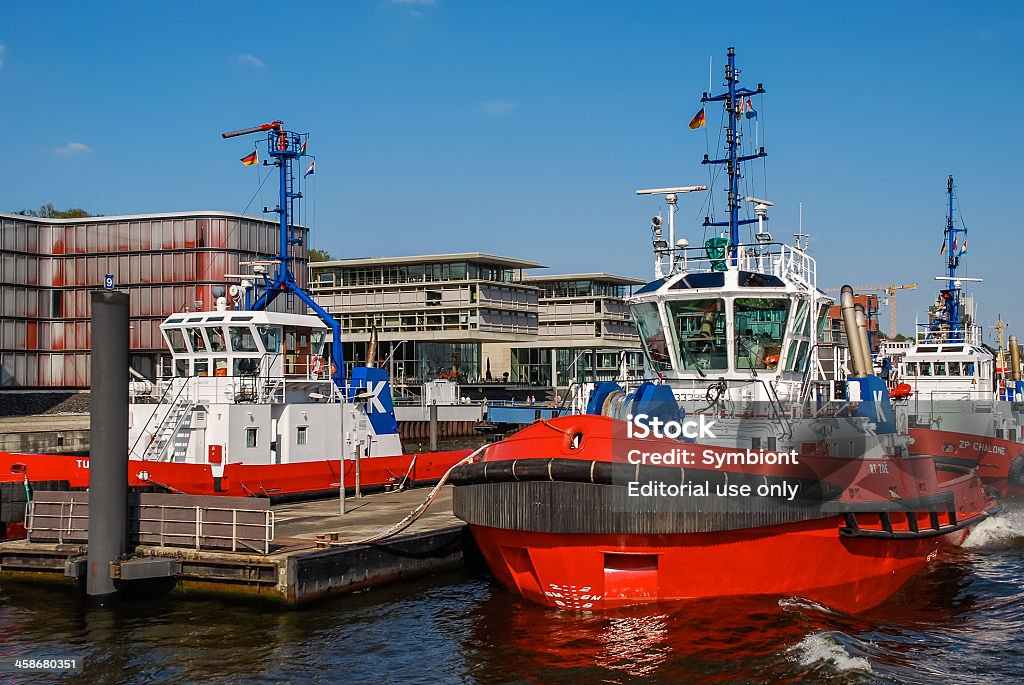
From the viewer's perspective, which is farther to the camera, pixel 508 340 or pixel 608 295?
pixel 608 295

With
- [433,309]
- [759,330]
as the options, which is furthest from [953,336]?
[433,309]

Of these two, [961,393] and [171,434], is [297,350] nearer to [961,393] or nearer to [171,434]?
[171,434]

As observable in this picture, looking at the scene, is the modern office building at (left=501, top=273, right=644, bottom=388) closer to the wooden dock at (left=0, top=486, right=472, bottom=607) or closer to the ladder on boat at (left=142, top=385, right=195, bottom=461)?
the ladder on boat at (left=142, top=385, right=195, bottom=461)

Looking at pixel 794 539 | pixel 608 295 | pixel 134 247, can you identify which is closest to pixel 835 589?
pixel 794 539

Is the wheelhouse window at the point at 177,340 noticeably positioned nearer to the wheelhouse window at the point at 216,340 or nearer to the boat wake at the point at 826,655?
the wheelhouse window at the point at 216,340

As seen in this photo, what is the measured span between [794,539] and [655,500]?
2.15 metres

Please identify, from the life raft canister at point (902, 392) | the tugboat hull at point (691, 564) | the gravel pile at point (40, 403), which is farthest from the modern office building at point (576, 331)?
the tugboat hull at point (691, 564)

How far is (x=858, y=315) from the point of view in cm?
1806

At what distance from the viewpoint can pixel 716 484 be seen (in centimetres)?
1310

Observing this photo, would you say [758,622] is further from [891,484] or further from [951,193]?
[951,193]

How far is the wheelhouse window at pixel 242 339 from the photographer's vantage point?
79.0 feet

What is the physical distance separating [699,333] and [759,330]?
3.08 ft

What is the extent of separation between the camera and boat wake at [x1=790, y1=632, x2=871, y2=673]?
468 inches

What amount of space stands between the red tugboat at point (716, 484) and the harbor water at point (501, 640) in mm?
480
